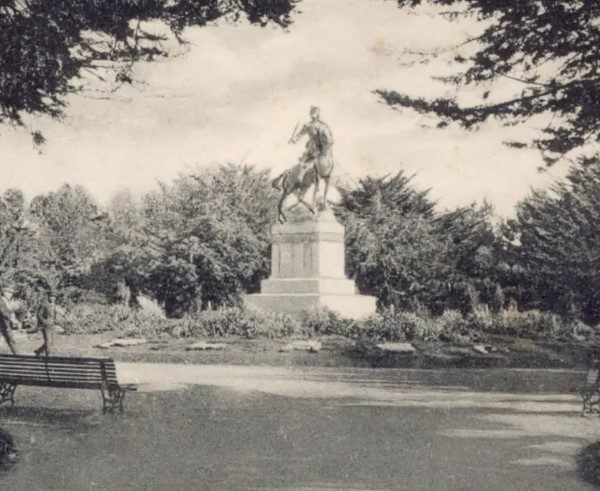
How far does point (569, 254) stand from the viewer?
28859 mm

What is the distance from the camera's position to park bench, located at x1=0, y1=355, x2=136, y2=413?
1002 cm

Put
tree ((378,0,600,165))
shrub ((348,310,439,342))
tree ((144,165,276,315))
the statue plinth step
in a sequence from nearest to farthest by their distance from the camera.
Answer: tree ((378,0,600,165)), shrub ((348,310,439,342)), the statue plinth step, tree ((144,165,276,315))

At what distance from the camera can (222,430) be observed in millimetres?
8711

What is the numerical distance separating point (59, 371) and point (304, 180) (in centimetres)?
1302

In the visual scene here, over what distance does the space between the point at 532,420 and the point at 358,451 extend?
2984 mm

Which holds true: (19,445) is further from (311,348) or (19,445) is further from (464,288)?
(464,288)

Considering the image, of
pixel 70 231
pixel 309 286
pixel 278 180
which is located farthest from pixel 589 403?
pixel 70 231

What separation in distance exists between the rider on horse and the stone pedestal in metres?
1.52

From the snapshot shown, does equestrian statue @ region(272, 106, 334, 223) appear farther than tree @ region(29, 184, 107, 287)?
No

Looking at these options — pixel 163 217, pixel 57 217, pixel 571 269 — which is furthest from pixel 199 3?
pixel 57 217

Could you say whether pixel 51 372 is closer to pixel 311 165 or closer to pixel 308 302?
pixel 308 302

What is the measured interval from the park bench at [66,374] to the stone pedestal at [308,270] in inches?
441

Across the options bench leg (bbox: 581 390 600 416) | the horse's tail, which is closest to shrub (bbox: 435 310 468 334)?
the horse's tail

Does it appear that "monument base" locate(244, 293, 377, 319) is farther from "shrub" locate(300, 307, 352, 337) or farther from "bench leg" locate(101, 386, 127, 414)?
"bench leg" locate(101, 386, 127, 414)
